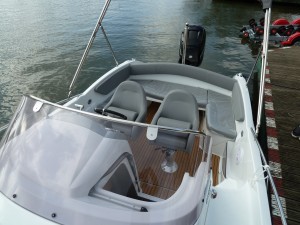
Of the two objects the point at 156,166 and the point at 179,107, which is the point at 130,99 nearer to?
the point at 179,107

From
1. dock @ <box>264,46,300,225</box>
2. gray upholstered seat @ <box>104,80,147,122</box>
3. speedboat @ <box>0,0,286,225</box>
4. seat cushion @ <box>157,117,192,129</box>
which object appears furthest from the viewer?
gray upholstered seat @ <box>104,80,147,122</box>

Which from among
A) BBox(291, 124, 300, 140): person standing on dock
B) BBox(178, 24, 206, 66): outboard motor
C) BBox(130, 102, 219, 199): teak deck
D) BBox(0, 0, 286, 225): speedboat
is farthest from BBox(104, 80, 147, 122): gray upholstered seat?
BBox(291, 124, 300, 140): person standing on dock

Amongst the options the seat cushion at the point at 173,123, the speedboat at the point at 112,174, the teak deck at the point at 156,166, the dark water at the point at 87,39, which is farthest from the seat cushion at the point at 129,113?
the dark water at the point at 87,39

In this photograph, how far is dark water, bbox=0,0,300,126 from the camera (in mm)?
7891

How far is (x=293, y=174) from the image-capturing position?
11.6ft

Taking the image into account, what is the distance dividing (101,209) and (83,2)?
56.1 feet

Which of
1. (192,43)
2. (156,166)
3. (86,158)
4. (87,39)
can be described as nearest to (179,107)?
(156,166)

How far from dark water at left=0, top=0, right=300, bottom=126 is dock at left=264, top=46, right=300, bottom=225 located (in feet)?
9.26

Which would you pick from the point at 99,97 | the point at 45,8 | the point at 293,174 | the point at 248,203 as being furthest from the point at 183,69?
the point at 45,8

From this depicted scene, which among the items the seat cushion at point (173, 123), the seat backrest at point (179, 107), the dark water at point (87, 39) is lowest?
the seat cushion at point (173, 123)

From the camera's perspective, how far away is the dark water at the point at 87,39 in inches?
311

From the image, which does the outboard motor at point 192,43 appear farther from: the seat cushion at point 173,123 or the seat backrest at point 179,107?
the seat cushion at point 173,123

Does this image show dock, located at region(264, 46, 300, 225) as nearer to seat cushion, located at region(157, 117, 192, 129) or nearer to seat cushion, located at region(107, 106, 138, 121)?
seat cushion, located at region(157, 117, 192, 129)

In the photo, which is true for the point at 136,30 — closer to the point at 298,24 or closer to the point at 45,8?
the point at 45,8
